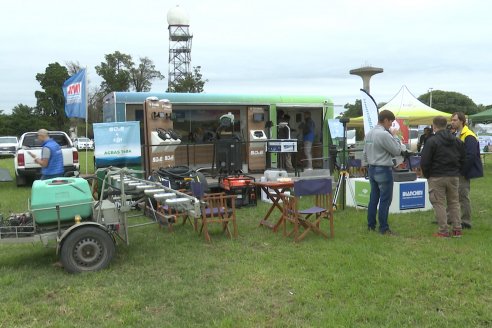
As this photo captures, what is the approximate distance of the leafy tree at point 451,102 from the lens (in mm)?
60794

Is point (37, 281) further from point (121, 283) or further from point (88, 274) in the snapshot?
point (121, 283)

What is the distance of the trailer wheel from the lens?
4.48 metres

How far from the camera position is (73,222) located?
480 centimetres

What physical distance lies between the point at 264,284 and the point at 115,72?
40.2 meters

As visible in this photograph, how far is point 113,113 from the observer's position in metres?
10.2

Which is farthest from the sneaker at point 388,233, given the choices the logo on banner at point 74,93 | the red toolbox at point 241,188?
the logo on banner at point 74,93

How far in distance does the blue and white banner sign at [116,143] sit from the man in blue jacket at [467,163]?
222 inches

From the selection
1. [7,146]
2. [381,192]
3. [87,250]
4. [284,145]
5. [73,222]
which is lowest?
[87,250]

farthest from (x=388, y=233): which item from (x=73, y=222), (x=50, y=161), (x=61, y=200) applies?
(x=50, y=161)

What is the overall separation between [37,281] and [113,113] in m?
6.33

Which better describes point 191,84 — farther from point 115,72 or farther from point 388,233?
point 388,233

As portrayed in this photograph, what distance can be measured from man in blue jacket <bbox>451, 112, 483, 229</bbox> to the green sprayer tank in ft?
15.5

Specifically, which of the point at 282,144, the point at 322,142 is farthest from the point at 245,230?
the point at 322,142

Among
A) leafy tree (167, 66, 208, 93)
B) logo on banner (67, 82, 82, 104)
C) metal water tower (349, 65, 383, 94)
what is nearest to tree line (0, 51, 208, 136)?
leafy tree (167, 66, 208, 93)
